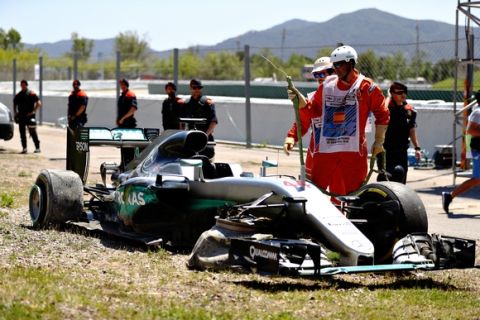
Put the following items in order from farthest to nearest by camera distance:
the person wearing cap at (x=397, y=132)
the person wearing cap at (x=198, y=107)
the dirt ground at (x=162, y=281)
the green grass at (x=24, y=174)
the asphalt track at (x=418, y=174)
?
1. the green grass at (x=24, y=174)
2. the person wearing cap at (x=198, y=107)
3. the person wearing cap at (x=397, y=132)
4. the asphalt track at (x=418, y=174)
5. the dirt ground at (x=162, y=281)

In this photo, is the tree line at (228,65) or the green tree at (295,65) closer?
the tree line at (228,65)

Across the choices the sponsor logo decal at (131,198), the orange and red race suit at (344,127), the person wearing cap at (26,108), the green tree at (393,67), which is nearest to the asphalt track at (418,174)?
the person wearing cap at (26,108)

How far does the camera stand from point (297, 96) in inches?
379

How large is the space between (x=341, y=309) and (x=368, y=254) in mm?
819

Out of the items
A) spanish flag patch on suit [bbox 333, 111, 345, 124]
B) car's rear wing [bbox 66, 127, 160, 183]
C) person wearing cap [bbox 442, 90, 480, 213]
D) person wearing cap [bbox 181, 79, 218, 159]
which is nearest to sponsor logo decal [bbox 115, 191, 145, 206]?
car's rear wing [bbox 66, 127, 160, 183]

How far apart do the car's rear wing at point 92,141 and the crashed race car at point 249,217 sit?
2.43ft

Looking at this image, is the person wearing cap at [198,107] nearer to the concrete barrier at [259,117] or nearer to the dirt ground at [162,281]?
the dirt ground at [162,281]

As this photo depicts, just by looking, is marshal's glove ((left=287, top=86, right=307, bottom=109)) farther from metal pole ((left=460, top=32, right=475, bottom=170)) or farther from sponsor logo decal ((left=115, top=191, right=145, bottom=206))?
metal pole ((left=460, top=32, right=475, bottom=170))

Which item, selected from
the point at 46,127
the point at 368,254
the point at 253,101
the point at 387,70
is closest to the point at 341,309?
the point at 368,254

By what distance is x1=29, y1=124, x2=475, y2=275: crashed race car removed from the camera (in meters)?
8.09

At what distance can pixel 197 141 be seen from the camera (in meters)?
10.5

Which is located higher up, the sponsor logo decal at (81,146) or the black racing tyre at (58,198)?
the sponsor logo decal at (81,146)

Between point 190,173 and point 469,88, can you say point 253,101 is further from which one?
point 190,173

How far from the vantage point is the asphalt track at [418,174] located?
40.7 feet
